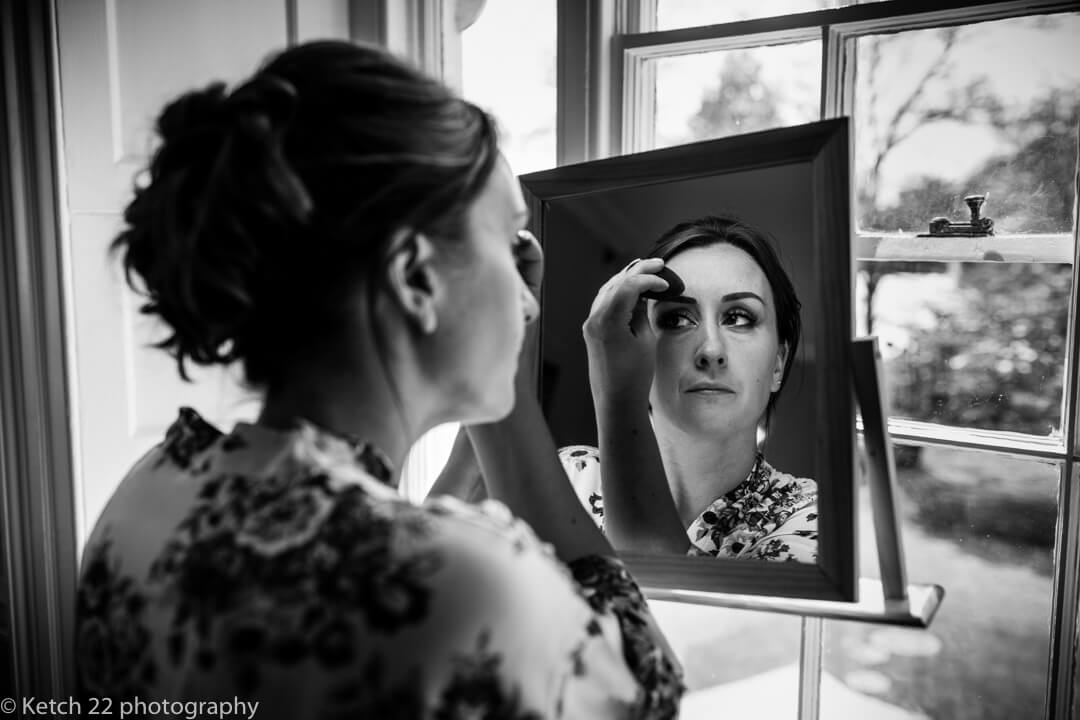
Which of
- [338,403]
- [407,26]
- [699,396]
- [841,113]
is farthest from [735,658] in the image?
[407,26]

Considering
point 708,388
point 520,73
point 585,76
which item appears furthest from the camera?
point 520,73

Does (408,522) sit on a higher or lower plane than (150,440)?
higher

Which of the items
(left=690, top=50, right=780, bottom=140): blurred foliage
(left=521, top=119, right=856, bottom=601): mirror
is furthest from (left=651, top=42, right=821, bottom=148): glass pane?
(left=521, top=119, right=856, bottom=601): mirror

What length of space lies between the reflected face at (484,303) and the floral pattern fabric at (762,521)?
41 cm

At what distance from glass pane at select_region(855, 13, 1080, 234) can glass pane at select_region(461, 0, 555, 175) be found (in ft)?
2.02

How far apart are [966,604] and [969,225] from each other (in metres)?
0.56

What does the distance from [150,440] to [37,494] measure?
9.3 inches

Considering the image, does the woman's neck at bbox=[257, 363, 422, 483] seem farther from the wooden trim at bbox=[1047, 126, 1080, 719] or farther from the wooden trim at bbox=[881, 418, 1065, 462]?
the wooden trim at bbox=[1047, 126, 1080, 719]

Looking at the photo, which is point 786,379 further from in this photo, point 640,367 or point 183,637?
point 183,637

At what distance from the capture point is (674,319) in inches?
40.8

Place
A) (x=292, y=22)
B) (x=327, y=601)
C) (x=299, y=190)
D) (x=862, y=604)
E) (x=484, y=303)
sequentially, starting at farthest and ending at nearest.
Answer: (x=292, y=22) < (x=862, y=604) < (x=484, y=303) < (x=299, y=190) < (x=327, y=601)

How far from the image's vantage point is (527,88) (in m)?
1.63

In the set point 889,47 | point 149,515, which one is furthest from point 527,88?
point 149,515

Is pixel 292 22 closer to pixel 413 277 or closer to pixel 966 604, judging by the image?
pixel 413 277
